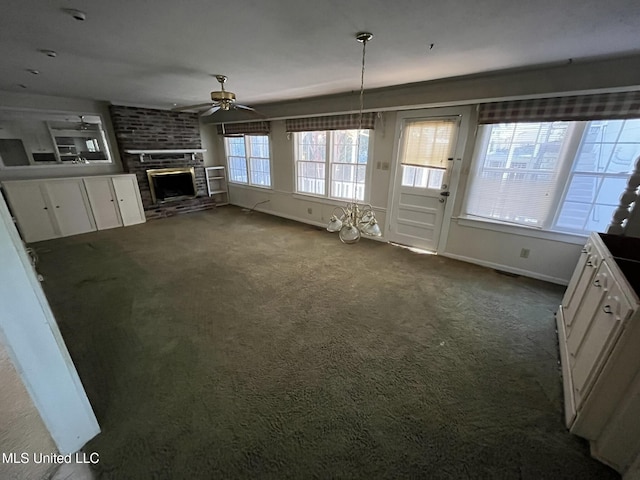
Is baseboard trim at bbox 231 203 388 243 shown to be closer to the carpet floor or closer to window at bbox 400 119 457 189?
window at bbox 400 119 457 189

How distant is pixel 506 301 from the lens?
2646mm

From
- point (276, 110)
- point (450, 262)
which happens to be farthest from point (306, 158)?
point (450, 262)

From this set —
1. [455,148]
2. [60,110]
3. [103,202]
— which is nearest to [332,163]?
[455,148]

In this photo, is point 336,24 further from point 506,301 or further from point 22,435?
point 506,301

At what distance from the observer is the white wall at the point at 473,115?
2377 millimetres

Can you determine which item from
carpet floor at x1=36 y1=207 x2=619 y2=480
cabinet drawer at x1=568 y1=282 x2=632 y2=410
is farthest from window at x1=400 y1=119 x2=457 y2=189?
cabinet drawer at x1=568 y1=282 x2=632 y2=410

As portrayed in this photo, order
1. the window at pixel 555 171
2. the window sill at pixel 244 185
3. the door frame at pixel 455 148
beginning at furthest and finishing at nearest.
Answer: the window sill at pixel 244 185, the door frame at pixel 455 148, the window at pixel 555 171

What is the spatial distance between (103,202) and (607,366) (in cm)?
673

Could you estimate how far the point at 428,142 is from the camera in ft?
11.6

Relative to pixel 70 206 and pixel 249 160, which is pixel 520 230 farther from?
pixel 70 206

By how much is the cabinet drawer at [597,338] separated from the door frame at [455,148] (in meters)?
2.05

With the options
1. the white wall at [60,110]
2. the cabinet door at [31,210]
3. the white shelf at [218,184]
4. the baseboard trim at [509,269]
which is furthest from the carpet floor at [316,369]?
the white shelf at [218,184]

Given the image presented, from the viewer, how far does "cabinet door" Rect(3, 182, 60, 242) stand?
3910 mm

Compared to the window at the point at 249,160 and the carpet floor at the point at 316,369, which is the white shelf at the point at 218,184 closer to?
the window at the point at 249,160
